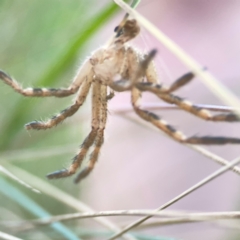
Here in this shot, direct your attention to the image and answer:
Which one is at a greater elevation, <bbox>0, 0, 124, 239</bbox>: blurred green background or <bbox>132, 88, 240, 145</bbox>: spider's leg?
<bbox>0, 0, 124, 239</bbox>: blurred green background

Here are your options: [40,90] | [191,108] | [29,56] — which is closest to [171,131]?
[191,108]

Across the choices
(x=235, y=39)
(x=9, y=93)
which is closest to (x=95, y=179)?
(x=9, y=93)

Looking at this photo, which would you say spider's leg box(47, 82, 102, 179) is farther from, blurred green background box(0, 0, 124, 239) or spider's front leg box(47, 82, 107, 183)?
blurred green background box(0, 0, 124, 239)

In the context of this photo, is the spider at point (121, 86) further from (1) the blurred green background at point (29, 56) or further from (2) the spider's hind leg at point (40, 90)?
(1) the blurred green background at point (29, 56)

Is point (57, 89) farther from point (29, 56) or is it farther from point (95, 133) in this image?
point (29, 56)

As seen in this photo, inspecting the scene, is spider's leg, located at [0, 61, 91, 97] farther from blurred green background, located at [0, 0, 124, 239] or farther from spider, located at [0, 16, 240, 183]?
blurred green background, located at [0, 0, 124, 239]

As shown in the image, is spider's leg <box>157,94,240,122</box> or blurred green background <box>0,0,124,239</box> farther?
blurred green background <box>0,0,124,239</box>

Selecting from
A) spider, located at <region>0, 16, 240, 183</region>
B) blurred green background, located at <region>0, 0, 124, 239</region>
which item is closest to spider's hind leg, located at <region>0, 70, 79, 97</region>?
spider, located at <region>0, 16, 240, 183</region>

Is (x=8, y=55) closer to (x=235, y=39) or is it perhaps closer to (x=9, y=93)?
(x=9, y=93)

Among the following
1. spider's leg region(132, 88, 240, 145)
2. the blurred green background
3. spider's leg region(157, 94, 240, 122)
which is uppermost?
the blurred green background
